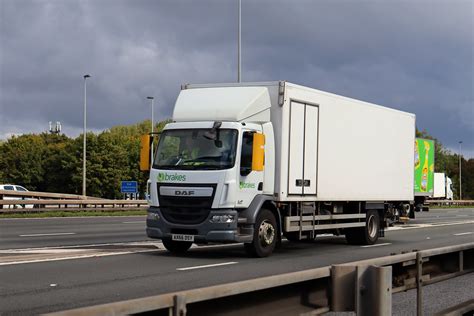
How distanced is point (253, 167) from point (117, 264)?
10.3 feet

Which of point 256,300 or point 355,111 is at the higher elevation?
point 355,111

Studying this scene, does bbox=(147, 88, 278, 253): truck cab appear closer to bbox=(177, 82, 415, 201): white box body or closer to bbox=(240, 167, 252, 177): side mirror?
bbox=(240, 167, 252, 177): side mirror

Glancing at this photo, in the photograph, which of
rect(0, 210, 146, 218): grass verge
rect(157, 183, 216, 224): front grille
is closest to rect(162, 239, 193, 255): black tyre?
rect(157, 183, 216, 224): front grille

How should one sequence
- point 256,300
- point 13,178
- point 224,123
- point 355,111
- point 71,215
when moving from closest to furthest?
point 256,300 → point 224,123 → point 355,111 → point 71,215 → point 13,178

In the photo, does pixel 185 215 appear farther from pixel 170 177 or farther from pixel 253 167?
pixel 253 167

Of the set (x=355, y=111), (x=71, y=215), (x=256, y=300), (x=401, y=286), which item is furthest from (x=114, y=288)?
(x=71, y=215)

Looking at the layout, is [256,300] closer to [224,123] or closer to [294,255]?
[224,123]

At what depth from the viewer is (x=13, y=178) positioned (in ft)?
315

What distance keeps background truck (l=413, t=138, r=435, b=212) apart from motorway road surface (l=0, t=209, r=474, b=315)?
352 inches

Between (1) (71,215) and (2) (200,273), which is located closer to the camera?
(2) (200,273)

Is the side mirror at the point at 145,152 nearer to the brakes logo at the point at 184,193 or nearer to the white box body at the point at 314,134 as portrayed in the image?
the white box body at the point at 314,134

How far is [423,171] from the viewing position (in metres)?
28.8

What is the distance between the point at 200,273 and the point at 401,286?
5603 millimetres

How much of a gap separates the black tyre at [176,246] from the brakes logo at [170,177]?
1.53m
